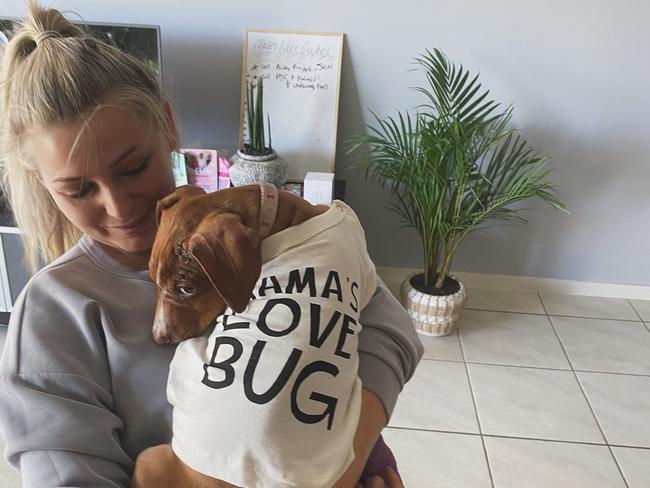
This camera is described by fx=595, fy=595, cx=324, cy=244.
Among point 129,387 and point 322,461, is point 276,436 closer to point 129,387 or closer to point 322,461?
point 322,461

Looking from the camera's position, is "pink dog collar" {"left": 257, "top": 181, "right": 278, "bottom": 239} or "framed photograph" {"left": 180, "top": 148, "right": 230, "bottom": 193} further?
"framed photograph" {"left": 180, "top": 148, "right": 230, "bottom": 193}

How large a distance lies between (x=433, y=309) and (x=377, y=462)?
4.90ft

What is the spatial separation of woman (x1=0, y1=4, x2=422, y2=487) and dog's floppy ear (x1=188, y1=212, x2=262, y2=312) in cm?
15

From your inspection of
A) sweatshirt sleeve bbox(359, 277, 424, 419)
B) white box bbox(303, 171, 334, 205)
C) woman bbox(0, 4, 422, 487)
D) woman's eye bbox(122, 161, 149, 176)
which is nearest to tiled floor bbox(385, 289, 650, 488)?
white box bbox(303, 171, 334, 205)

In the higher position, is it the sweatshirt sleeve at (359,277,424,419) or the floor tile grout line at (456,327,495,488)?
the sweatshirt sleeve at (359,277,424,419)

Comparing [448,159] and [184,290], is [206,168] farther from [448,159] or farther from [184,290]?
[184,290]

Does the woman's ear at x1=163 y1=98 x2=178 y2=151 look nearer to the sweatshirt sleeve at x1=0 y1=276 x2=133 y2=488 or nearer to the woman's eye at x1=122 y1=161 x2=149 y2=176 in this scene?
the woman's eye at x1=122 y1=161 x2=149 y2=176

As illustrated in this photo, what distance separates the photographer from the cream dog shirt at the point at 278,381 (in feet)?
2.40

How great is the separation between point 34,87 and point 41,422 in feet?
1.38

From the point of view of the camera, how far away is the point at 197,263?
807mm

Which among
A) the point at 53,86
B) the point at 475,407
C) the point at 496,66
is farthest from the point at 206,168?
the point at 53,86

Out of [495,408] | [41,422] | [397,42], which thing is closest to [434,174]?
[397,42]

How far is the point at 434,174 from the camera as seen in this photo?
223cm

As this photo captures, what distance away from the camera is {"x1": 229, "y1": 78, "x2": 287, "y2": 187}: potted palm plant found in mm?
2305
